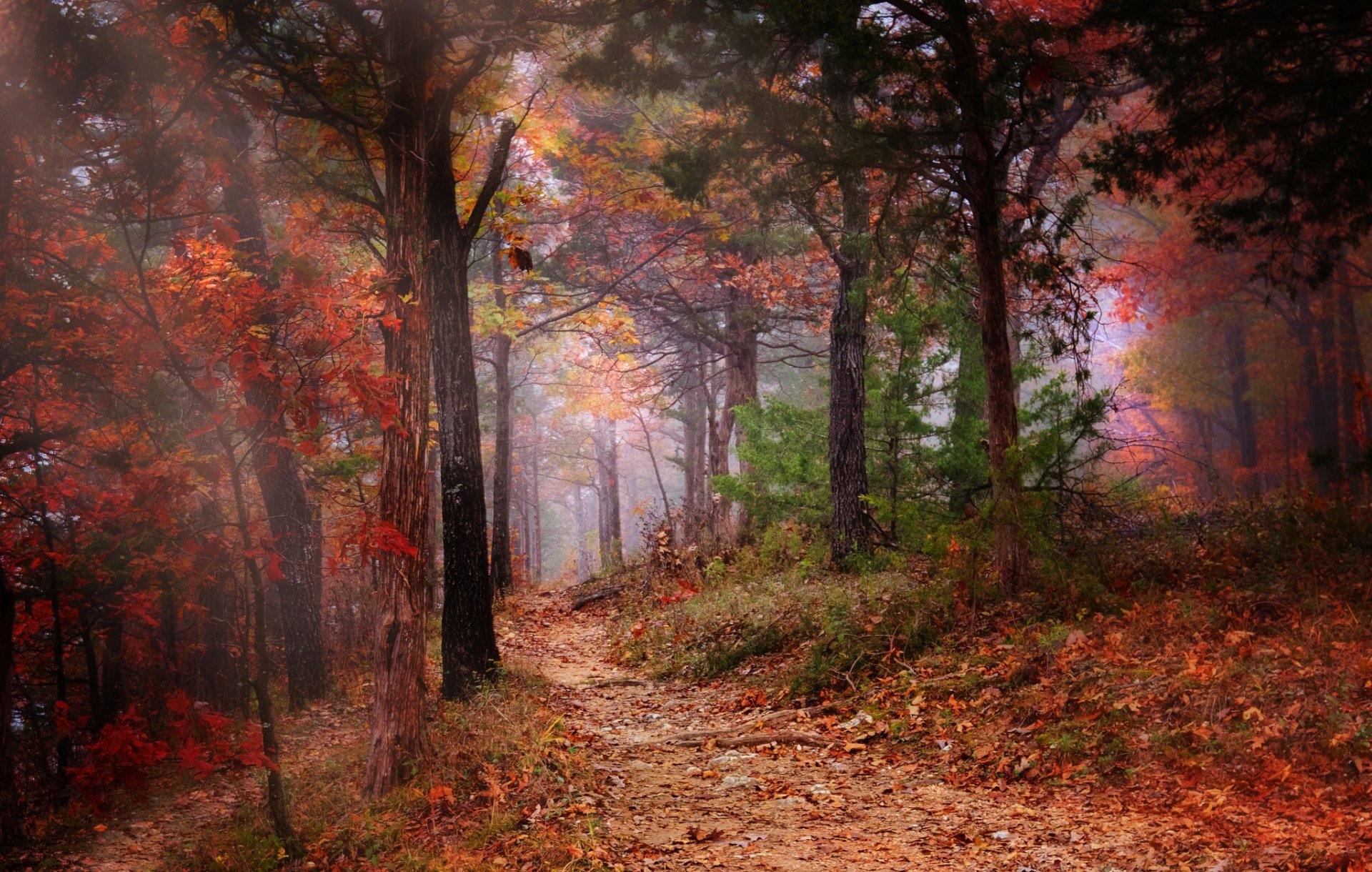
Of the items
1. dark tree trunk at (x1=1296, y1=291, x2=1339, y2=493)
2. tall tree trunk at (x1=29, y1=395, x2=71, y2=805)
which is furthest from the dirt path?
dark tree trunk at (x1=1296, y1=291, x2=1339, y2=493)

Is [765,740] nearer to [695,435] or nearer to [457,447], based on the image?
[457,447]

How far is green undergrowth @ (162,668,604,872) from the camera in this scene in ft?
17.9

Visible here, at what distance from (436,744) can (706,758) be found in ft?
7.48

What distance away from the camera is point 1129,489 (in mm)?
11898

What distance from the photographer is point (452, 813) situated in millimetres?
6129

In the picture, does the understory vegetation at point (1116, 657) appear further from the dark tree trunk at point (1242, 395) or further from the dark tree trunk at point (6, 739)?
the dark tree trunk at point (1242, 395)

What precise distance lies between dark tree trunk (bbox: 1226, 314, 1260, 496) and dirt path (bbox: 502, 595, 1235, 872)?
19.9 meters

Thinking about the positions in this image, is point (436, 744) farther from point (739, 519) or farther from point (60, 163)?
point (739, 519)

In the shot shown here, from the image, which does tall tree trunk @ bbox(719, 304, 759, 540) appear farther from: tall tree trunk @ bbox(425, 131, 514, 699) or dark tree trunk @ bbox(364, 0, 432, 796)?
dark tree trunk @ bbox(364, 0, 432, 796)

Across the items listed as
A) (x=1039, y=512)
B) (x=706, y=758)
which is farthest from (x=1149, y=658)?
(x=706, y=758)

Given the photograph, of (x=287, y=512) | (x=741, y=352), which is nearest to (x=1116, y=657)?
(x=287, y=512)

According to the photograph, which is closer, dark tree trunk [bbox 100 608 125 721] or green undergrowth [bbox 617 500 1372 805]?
green undergrowth [bbox 617 500 1372 805]

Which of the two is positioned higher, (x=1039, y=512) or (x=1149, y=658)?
(x=1039, y=512)

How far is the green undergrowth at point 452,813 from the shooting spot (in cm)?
547
